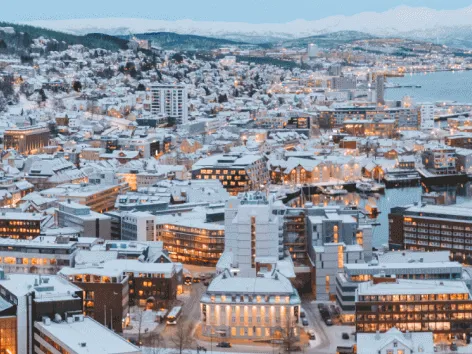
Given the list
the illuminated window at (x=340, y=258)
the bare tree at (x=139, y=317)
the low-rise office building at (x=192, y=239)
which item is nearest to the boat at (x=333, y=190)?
the low-rise office building at (x=192, y=239)

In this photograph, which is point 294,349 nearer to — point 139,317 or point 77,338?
point 139,317

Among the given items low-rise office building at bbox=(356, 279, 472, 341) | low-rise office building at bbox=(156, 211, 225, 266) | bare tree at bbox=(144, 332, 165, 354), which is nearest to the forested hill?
low-rise office building at bbox=(156, 211, 225, 266)

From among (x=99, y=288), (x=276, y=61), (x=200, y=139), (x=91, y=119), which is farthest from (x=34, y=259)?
(x=276, y=61)

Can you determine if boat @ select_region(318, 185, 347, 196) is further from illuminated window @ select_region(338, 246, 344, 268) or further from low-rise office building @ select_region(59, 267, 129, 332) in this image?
low-rise office building @ select_region(59, 267, 129, 332)

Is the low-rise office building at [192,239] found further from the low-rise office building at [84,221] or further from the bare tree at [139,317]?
the bare tree at [139,317]

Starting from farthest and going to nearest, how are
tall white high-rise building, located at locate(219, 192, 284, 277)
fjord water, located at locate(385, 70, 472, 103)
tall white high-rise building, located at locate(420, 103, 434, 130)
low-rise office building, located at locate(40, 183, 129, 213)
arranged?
fjord water, located at locate(385, 70, 472, 103) < tall white high-rise building, located at locate(420, 103, 434, 130) < low-rise office building, located at locate(40, 183, 129, 213) < tall white high-rise building, located at locate(219, 192, 284, 277)

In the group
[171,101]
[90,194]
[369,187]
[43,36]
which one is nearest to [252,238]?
[90,194]
